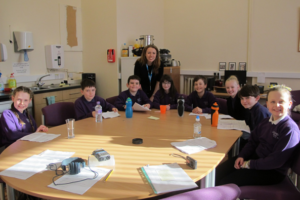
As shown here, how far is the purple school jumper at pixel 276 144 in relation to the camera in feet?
5.08

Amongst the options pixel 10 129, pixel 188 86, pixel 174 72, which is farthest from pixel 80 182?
pixel 188 86

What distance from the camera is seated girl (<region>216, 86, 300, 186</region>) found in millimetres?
1560

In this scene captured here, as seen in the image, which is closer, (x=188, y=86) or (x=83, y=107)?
(x=83, y=107)

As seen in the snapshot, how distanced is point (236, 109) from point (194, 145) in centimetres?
123

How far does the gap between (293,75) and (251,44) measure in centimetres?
97

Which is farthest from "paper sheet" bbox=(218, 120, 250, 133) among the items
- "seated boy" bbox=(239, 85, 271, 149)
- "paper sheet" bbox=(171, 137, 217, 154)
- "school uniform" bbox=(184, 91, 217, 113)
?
"school uniform" bbox=(184, 91, 217, 113)

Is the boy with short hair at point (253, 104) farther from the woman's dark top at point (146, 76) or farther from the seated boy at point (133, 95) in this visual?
the woman's dark top at point (146, 76)

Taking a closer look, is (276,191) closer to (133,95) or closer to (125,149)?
(125,149)

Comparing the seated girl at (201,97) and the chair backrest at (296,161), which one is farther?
the seated girl at (201,97)

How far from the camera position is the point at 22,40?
3973 millimetres

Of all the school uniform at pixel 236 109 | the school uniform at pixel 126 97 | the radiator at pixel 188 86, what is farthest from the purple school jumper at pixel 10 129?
the radiator at pixel 188 86

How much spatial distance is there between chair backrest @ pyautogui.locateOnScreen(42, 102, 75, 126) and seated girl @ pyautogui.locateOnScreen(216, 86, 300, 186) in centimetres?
191

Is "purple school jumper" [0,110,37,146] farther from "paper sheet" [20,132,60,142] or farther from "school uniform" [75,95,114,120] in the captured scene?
"school uniform" [75,95,114,120]

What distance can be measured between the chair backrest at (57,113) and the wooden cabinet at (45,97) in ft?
3.82
